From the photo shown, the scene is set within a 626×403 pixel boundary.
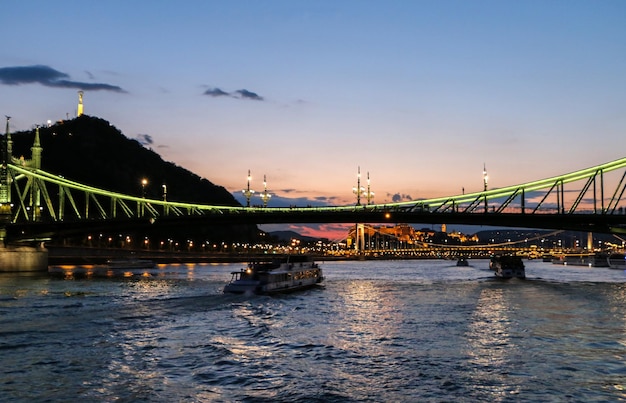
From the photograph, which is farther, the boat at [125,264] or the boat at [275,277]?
the boat at [125,264]

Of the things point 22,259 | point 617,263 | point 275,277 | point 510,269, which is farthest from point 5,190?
point 617,263

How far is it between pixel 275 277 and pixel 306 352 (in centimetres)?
3002

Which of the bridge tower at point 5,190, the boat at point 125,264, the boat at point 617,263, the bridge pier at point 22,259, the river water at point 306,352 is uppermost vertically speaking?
the bridge tower at point 5,190

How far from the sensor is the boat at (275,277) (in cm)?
5153

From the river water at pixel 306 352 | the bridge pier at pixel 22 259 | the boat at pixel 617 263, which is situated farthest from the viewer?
the boat at pixel 617 263

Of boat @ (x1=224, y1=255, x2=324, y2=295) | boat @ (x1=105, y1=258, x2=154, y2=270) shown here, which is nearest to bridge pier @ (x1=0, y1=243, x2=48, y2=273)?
boat @ (x1=105, y1=258, x2=154, y2=270)

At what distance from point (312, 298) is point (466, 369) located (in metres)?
29.9

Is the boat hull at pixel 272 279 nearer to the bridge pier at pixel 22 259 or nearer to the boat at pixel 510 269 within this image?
the boat at pixel 510 269

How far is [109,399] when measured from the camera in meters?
16.6

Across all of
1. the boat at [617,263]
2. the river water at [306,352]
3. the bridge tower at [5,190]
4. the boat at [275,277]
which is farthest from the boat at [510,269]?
the bridge tower at [5,190]

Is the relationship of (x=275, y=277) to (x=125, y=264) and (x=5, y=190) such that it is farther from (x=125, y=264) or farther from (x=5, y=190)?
(x=125, y=264)

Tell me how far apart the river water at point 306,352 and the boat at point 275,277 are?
8.45 meters

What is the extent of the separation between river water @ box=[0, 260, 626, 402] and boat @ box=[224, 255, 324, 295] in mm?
8448

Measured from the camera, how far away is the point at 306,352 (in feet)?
79.0
